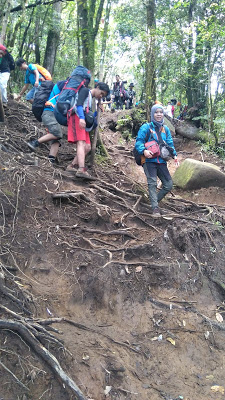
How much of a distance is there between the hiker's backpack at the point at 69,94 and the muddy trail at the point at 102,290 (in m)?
0.88

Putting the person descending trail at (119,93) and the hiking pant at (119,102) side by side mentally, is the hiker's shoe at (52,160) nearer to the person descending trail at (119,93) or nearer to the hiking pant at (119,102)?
the person descending trail at (119,93)

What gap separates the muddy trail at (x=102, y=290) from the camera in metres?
2.88

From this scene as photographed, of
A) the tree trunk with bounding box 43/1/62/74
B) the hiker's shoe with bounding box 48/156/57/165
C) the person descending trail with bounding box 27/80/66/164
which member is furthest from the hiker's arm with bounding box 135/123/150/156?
the tree trunk with bounding box 43/1/62/74

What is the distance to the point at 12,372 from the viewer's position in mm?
2623

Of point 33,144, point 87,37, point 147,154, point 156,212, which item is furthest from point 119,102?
point 156,212

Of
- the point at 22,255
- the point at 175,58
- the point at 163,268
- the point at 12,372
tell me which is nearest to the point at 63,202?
the point at 22,255

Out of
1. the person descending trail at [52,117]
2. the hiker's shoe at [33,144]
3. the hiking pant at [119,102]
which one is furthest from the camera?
the hiking pant at [119,102]

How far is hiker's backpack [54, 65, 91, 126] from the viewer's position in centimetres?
516

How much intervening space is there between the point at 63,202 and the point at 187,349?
8.35ft

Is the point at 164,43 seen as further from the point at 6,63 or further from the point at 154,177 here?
the point at 154,177

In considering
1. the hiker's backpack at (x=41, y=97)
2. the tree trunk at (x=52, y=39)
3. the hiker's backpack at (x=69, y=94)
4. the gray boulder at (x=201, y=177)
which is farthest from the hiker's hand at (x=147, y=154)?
the tree trunk at (x=52, y=39)

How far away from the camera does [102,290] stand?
405 cm

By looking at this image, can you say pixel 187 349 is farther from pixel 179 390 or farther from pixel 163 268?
pixel 163 268

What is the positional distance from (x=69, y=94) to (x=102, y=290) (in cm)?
301
